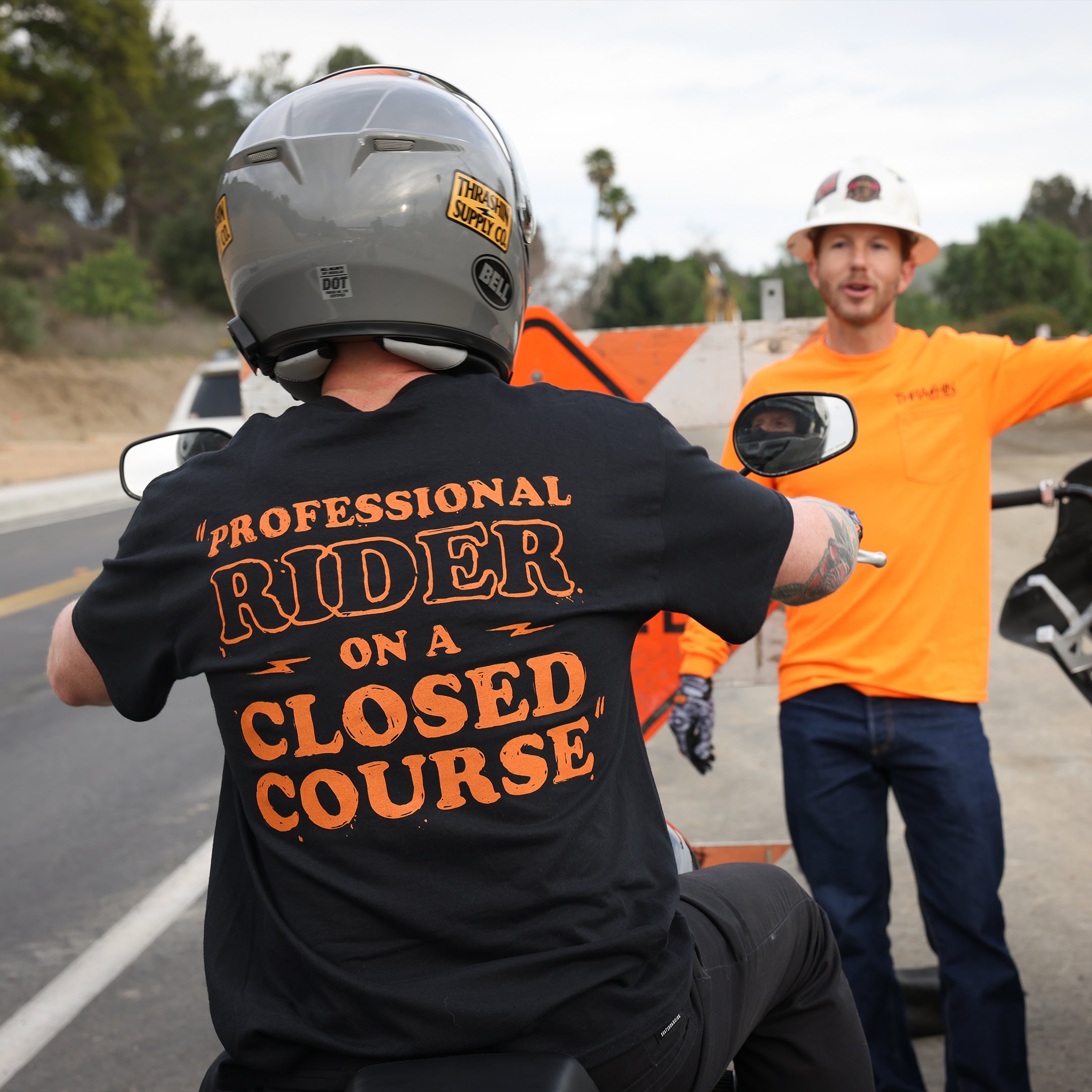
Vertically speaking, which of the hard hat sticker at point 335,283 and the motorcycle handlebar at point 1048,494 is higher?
the hard hat sticker at point 335,283

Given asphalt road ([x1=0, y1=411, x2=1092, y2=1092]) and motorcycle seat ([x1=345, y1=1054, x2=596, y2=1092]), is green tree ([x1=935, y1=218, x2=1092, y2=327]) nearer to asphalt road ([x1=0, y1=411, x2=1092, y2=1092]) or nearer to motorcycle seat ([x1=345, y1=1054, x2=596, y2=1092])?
asphalt road ([x1=0, y1=411, x2=1092, y2=1092])

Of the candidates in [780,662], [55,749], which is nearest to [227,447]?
[780,662]

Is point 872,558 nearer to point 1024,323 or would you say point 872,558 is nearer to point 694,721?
point 694,721

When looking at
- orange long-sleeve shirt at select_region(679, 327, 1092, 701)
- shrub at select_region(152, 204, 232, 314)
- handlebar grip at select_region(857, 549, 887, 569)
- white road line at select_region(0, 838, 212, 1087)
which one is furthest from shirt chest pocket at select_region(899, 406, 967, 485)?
shrub at select_region(152, 204, 232, 314)

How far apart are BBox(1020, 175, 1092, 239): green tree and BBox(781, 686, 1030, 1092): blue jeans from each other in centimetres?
11664

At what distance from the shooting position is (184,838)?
516cm

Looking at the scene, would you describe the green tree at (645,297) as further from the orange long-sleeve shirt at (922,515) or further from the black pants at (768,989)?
the black pants at (768,989)

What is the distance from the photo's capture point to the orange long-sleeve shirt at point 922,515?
2.99 metres

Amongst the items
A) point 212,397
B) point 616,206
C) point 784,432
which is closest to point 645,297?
point 616,206

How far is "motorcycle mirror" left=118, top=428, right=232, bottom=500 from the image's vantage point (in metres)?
1.93

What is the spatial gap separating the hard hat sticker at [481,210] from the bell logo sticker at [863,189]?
5.64 feet

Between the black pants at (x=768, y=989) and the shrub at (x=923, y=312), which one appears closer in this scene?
the black pants at (x=768, y=989)

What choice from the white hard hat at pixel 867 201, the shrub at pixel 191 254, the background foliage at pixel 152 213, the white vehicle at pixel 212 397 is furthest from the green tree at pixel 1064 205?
the white hard hat at pixel 867 201

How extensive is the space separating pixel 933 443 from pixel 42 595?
32.1ft
